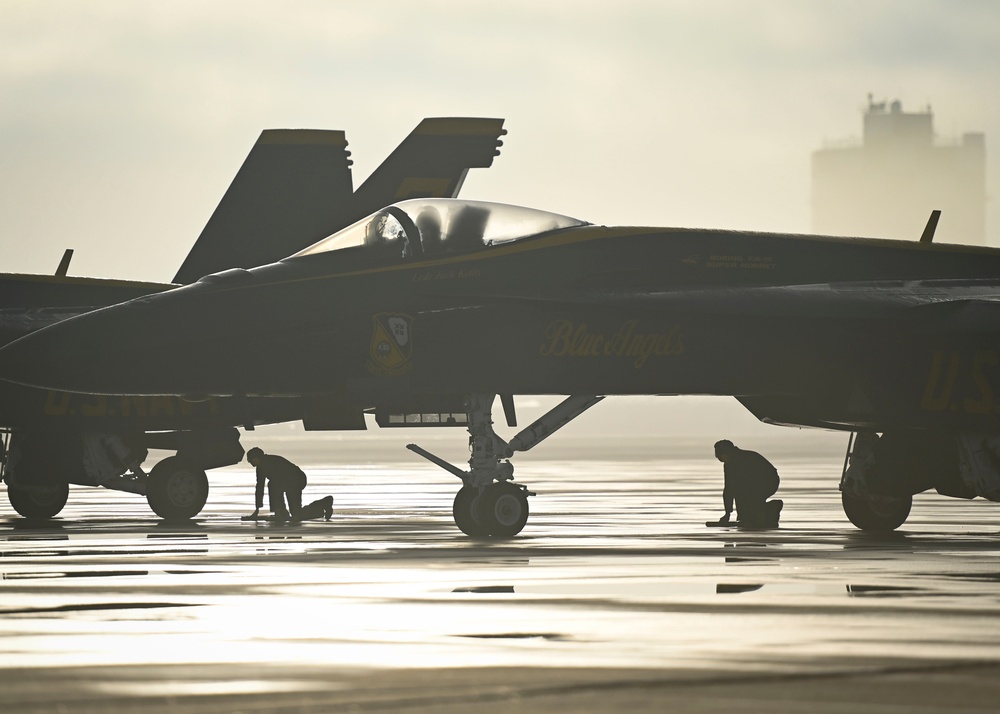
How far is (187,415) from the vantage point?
21.2 metres

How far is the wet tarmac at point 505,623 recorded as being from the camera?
6.21 m

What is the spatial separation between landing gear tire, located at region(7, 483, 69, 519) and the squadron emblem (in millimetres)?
8011

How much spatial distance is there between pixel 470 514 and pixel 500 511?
0.29 meters

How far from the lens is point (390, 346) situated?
50.5 feet

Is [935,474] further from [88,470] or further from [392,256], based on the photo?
[88,470]

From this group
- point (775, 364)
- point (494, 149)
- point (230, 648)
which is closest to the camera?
point (230, 648)

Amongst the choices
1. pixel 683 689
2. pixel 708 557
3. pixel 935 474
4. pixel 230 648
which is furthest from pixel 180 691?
pixel 935 474

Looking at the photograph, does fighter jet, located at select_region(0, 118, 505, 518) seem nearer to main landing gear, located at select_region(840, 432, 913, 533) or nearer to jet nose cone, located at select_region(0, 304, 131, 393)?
jet nose cone, located at select_region(0, 304, 131, 393)

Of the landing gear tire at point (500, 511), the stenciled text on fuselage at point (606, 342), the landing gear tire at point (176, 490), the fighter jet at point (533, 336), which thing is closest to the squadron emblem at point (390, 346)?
the fighter jet at point (533, 336)

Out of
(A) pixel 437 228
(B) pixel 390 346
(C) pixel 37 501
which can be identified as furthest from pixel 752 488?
(C) pixel 37 501

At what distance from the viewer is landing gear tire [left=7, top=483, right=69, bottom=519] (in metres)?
21.9

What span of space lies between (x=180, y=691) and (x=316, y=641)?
151cm

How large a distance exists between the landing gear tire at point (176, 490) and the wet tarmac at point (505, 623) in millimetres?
4307

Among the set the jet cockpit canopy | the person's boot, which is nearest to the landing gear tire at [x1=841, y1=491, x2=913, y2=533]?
the person's boot
